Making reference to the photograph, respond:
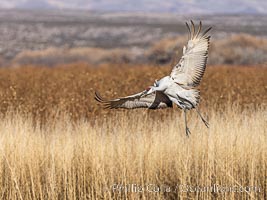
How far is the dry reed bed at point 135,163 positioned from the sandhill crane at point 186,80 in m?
1.38

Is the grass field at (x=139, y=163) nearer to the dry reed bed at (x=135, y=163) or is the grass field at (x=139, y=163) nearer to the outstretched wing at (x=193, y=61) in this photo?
the dry reed bed at (x=135, y=163)

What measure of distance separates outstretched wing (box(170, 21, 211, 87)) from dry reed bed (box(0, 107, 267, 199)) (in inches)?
59.0

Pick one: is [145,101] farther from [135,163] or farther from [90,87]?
[90,87]

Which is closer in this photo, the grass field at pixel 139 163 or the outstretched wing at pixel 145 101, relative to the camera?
the outstretched wing at pixel 145 101

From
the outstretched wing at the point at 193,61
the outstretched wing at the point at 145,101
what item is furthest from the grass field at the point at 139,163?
the outstretched wing at the point at 193,61

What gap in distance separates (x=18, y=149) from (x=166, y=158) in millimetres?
1595

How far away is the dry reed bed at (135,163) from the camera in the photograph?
214 inches

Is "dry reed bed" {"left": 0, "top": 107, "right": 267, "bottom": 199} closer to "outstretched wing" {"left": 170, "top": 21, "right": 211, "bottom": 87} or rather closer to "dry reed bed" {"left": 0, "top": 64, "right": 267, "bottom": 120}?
"outstretched wing" {"left": 170, "top": 21, "right": 211, "bottom": 87}

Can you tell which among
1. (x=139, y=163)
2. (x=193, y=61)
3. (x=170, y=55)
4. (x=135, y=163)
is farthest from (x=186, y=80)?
(x=170, y=55)

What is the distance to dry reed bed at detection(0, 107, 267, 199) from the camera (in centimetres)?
544

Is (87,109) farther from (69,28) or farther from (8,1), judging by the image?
(8,1)

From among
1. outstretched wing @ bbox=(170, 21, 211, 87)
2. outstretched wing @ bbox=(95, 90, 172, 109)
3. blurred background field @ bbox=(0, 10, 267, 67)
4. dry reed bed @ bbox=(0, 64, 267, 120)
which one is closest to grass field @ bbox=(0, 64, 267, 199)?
blurred background field @ bbox=(0, 10, 267, 67)

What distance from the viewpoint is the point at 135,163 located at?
570cm

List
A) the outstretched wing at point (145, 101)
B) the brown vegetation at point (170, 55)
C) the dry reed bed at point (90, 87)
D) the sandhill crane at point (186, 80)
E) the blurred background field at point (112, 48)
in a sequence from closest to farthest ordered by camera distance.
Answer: the sandhill crane at point (186, 80)
the outstretched wing at point (145, 101)
the dry reed bed at point (90, 87)
the brown vegetation at point (170, 55)
the blurred background field at point (112, 48)
